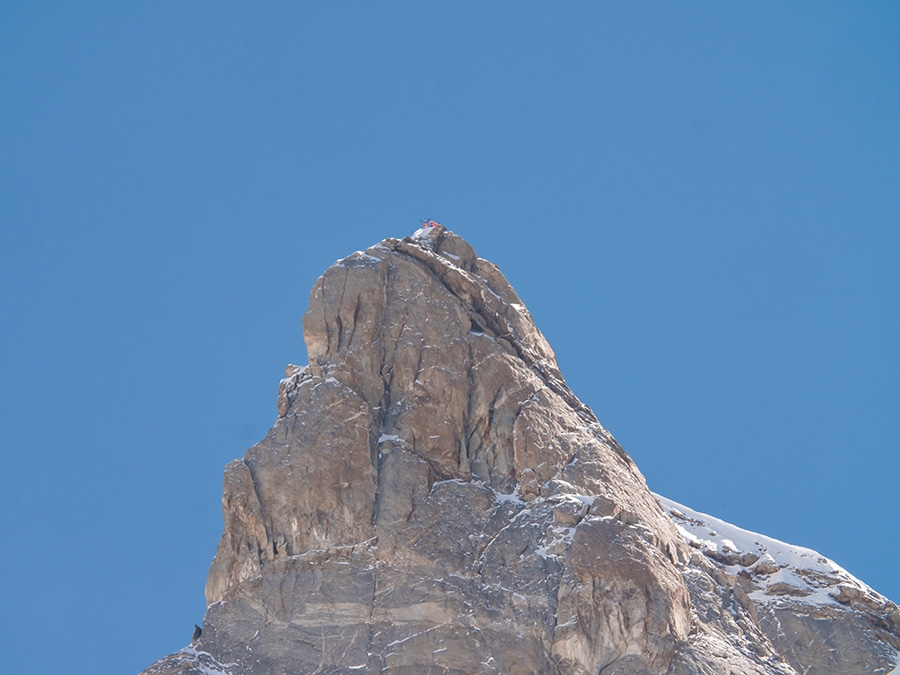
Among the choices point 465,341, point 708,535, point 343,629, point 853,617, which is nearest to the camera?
point 343,629

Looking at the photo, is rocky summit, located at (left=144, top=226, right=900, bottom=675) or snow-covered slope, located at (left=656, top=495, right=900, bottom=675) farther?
snow-covered slope, located at (left=656, top=495, right=900, bottom=675)

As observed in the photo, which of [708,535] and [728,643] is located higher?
[708,535]

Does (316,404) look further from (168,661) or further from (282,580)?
(168,661)

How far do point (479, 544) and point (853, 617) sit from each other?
38.4m

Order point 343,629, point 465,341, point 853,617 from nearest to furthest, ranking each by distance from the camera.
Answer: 1. point 343,629
2. point 465,341
3. point 853,617

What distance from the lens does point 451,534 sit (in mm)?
102000

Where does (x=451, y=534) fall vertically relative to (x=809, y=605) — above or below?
below

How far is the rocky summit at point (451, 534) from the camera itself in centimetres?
9662

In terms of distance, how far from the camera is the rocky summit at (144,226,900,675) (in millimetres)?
96625

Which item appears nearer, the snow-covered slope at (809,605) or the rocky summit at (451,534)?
the rocky summit at (451,534)

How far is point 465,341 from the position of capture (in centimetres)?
11369

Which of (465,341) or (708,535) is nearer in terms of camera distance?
(465,341)

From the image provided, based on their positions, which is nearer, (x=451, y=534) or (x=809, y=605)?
(x=451, y=534)

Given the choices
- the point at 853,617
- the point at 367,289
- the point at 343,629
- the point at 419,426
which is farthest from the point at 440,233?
the point at 853,617
